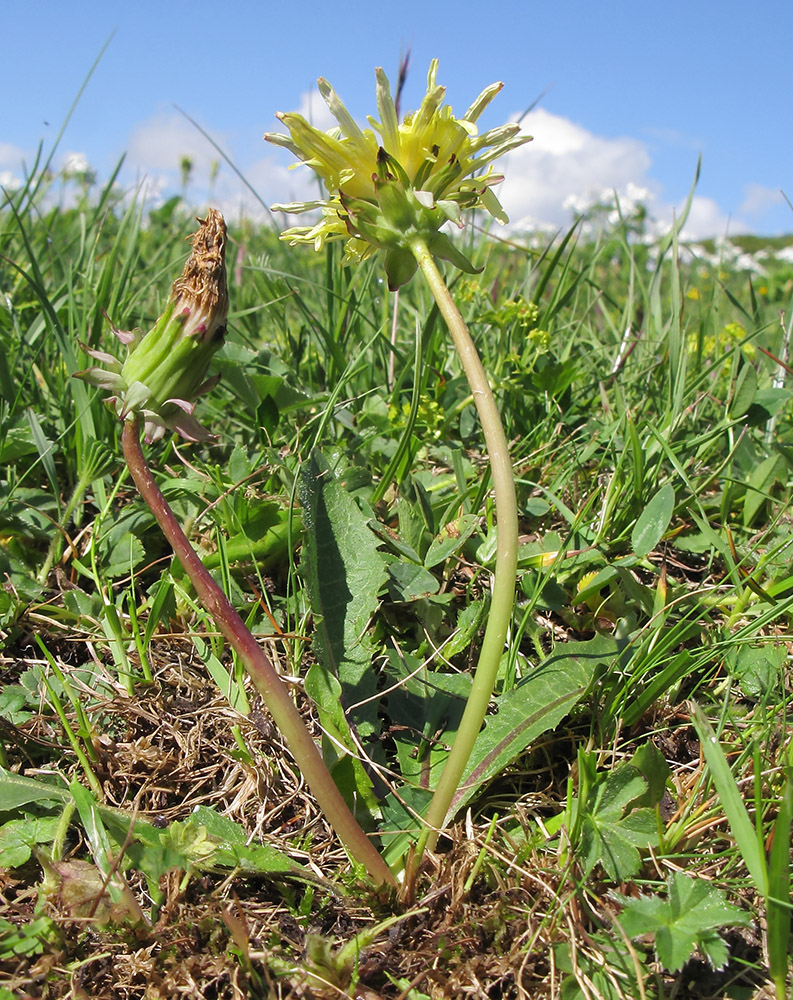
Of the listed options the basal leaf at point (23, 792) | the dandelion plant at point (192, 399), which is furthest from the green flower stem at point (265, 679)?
the basal leaf at point (23, 792)

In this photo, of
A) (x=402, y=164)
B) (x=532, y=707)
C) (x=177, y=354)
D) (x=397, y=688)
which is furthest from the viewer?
(x=397, y=688)

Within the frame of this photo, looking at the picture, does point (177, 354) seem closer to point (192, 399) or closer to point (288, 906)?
point (192, 399)

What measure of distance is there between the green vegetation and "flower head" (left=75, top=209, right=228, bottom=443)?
48cm

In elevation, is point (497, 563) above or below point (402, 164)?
below

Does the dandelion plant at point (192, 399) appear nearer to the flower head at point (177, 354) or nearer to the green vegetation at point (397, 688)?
the flower head at point (177, 354)

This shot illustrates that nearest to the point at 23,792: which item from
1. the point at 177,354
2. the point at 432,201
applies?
the point at 177,354

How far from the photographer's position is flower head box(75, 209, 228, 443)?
1.29 meters

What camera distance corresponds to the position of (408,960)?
1260 millimetres

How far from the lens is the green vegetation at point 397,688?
1.26 metres

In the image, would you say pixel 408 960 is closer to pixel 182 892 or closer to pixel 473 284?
pixel 182 892

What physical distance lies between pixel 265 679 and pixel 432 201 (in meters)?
0.83

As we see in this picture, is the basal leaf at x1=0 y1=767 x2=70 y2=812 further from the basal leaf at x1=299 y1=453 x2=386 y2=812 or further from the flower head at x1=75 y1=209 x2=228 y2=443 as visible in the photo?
the flower head at x1=75 y1=209 x2=228 y2=443

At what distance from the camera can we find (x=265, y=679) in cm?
133

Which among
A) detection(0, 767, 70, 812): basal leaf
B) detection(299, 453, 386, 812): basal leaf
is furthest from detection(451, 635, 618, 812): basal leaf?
detection(0, 767, 70, 812): basal leaf
